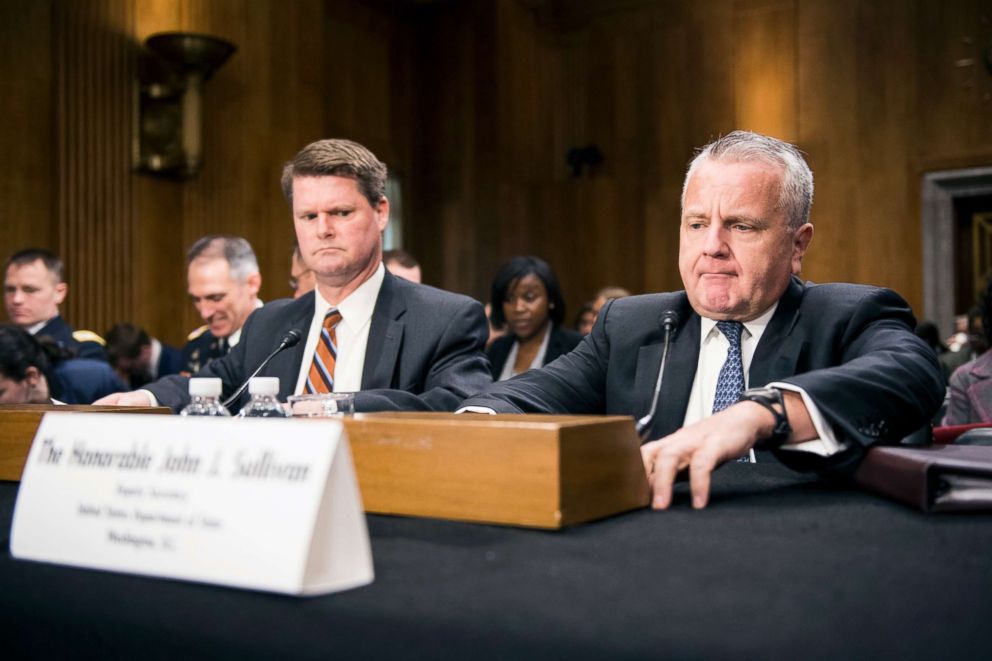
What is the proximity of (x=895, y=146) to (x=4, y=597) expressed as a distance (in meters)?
8.43

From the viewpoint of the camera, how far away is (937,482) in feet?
3.84

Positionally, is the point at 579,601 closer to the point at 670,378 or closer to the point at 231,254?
the point at 670,378

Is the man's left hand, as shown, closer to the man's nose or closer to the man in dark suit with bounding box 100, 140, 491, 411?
the man in dark suit with bounding box 100, 140, 491, 411

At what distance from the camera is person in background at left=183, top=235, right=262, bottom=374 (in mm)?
4359

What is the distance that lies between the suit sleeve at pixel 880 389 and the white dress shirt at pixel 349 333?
1.32m

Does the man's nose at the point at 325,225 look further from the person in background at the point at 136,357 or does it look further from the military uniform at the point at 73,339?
the person in background at the point at 136,357

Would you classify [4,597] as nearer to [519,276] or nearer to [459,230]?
[519,276]

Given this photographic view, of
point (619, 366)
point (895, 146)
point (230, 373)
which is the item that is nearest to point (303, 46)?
point (895, 146)

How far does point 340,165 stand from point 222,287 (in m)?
1.89

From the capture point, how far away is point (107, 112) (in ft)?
21.5

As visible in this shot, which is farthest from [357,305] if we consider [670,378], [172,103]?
[172,103]

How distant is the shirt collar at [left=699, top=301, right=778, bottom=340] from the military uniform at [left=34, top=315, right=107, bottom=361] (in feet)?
10.1

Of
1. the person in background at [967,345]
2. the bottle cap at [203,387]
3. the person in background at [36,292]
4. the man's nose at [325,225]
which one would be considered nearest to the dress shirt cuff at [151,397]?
the man's nose at [325,225]

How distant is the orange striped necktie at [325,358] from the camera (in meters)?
2.51
